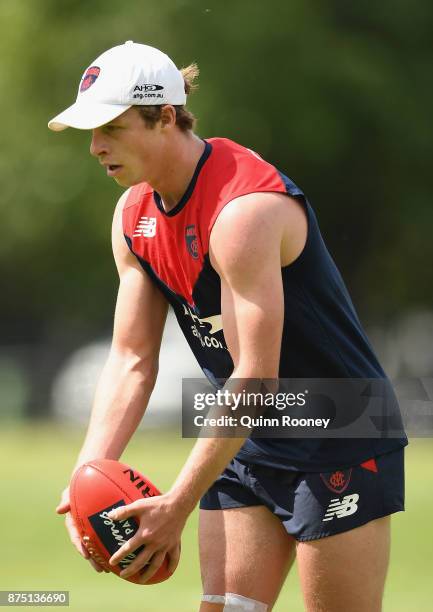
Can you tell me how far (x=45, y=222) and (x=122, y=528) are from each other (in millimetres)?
20298

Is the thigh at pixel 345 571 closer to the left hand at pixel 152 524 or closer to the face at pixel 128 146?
→ the left hand at pixel 152 524

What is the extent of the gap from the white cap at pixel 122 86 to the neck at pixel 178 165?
0.45ft

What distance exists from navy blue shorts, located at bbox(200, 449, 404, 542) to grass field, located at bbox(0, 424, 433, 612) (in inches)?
117

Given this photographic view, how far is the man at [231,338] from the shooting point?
405 centimetres

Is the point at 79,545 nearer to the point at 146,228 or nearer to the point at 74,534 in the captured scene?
the point at 74,534

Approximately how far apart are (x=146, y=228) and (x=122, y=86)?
0.55m

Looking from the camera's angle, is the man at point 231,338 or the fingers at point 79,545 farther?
the fingers at point 79,545

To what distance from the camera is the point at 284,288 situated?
432cm

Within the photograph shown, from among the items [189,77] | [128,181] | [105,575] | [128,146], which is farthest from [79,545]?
[105,575]

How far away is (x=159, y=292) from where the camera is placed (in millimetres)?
4703

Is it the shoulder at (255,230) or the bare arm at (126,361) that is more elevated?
the shoulder at (255,230)

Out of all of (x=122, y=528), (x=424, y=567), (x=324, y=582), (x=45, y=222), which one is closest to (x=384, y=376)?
(x=324, y=582)

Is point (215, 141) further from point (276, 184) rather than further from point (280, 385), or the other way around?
point (280, 385)

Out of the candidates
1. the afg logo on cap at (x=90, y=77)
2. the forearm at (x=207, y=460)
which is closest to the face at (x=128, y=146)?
the afg logo on cap at (x=90, y=77)
